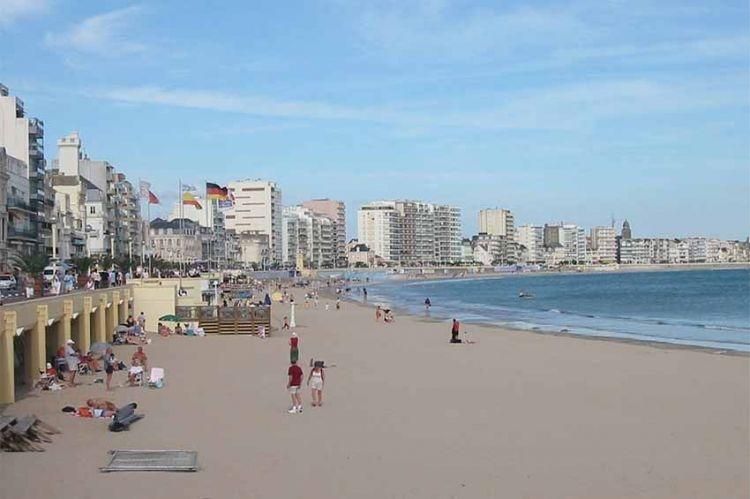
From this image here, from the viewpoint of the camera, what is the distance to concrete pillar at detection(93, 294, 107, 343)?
30297 millimetres

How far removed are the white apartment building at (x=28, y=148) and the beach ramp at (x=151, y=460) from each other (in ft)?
167

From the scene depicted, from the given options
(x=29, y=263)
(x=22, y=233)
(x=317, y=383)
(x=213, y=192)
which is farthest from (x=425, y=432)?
(x=22, y=233)

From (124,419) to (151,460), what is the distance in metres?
3.11

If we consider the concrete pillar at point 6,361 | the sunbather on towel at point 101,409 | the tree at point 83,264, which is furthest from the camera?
the tree at point 83,264

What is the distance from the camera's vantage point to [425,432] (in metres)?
15.1

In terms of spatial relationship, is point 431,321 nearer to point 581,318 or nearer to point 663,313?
point 581,318

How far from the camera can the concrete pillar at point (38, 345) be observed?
20.8 meters

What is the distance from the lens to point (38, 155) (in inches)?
2517

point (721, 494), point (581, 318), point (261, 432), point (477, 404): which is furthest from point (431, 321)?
point (721, 494)

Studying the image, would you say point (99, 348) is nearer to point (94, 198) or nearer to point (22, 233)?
point (22, 233)

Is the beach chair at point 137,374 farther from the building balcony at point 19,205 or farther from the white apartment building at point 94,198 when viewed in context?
the white apartment building at point 94,198

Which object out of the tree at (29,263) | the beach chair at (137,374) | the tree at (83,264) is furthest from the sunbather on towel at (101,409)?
the tree at (83,264)

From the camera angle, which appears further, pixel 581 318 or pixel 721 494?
pixel 581 318

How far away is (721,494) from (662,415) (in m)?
5.82
